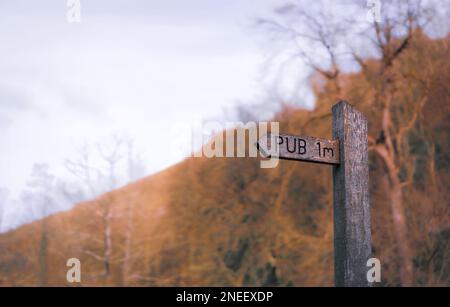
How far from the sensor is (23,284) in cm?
2030

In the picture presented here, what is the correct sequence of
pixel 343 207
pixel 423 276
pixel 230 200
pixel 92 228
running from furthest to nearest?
pixel 92 228 → pixel 230 200 → pixel 423 276 → pixel 343 207

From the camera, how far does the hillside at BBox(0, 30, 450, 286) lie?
50.6ft

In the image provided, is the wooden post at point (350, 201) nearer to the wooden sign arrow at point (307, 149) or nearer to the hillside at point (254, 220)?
the wooden sign arrow at point (307, 149)

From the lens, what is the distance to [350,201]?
424 cm

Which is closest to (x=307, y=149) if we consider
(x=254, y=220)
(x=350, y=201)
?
(x=350, y=201)

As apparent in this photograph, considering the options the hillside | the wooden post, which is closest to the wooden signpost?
the wooden post

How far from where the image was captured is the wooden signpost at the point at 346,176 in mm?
4191

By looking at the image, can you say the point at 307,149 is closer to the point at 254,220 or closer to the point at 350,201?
the point at 350,201

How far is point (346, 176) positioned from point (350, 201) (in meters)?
0.19

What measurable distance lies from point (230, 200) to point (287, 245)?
10.3 feet

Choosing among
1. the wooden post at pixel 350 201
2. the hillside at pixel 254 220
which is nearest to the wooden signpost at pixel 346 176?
the wooden post at pixel 350 201
